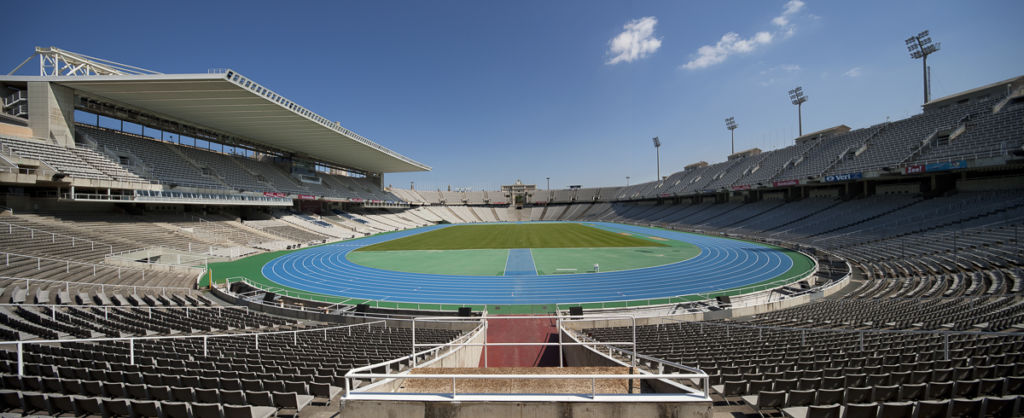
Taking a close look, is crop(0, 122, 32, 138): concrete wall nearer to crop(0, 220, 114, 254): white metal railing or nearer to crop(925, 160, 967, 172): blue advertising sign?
crop(0, 220, 114, 254): white metal railing

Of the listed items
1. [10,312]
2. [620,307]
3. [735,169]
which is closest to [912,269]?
[620,307]

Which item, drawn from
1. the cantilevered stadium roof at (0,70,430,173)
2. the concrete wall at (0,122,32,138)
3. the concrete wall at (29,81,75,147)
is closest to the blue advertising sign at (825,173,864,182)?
the cantilevered stadium roof at (0,70,430,173)

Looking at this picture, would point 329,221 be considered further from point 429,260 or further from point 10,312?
point 10,312

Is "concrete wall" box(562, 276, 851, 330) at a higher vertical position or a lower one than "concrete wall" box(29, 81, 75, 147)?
lower

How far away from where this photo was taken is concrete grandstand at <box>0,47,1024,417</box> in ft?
13.4

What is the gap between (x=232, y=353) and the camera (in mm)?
6891

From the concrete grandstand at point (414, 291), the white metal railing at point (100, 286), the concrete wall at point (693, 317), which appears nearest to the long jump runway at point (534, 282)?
the concrete grandstand at point (414, 291)

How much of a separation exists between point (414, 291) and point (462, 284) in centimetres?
274

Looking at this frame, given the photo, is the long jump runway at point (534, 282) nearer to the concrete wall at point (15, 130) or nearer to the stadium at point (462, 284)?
the stadium at point (462, 284)

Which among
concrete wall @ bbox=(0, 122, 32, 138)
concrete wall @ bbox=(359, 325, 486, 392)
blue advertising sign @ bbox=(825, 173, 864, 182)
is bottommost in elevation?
concrete wall @ bbox=(359, 325, 486, 392)

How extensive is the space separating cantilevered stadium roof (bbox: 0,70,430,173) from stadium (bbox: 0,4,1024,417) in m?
0.29

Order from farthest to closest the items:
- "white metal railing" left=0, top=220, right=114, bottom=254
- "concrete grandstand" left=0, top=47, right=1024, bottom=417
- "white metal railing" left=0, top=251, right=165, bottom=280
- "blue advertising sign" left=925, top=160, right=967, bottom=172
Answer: "blue advertising sign" left=925, top=160, right=967, bottom=172, "white metal railing" left=0, top=220, right=114, bottom=254, "white metal railing" left=0, top=251, right=165, bottom=280, "concrete grandstand" left=0, top=47, right=1024, bottom=417

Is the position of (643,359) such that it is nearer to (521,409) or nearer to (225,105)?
(521,409)

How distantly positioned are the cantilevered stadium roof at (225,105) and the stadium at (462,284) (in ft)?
0.94
